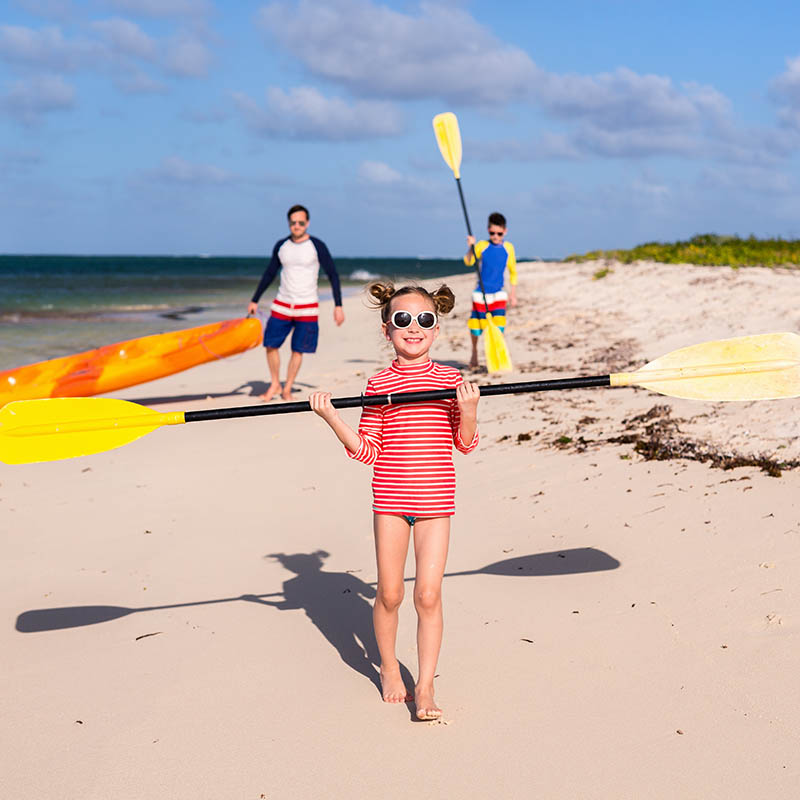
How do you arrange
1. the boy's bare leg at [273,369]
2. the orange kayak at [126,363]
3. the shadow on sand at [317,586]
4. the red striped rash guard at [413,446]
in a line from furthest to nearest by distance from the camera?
the orange kayak at [126,363] → the boy's bare leg at [273,369] → the shadow on sand at [317,586] → the red striped rash guard at [413,446]

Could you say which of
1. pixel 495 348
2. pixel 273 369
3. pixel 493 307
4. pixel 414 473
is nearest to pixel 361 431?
pixel 414 473

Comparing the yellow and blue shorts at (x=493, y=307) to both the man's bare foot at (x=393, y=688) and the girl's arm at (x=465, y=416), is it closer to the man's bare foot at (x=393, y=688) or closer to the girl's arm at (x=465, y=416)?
the girl's arm at (x=465, y=416)

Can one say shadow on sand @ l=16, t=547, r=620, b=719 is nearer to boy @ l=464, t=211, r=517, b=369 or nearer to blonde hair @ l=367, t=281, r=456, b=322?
blonde hair @ l=367, t=281, r=456, b=322

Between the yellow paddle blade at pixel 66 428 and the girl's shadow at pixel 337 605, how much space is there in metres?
1.04

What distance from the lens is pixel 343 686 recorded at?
11.0 ft

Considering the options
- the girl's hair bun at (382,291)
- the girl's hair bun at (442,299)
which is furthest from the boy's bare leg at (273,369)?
the girl's hair bun at (442,299)

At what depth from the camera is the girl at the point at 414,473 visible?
10.1ft

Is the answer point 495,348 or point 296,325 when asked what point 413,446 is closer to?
point 296,325

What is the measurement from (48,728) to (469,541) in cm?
238

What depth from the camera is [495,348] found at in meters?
9.66

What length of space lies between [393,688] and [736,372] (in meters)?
2.09

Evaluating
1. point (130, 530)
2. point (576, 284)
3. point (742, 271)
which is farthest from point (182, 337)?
point (576, 284)

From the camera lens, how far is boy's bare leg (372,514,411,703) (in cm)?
310

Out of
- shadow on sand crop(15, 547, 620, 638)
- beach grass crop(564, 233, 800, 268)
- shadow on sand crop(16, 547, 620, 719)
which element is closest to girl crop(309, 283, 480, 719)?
shadow on sand crop(16, 547, 620, 719)
